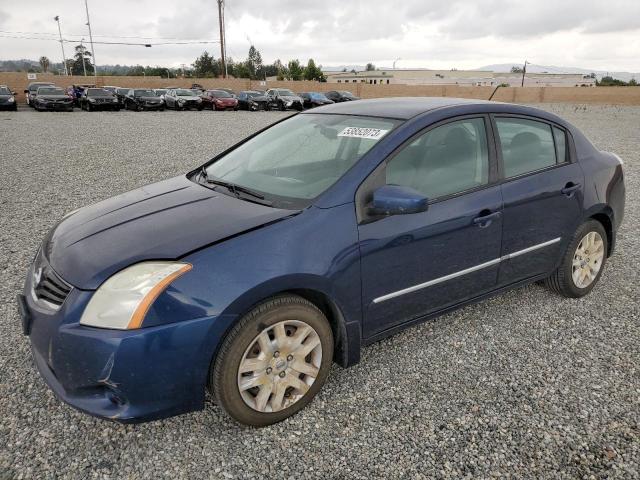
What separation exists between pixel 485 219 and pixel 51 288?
2.42 m

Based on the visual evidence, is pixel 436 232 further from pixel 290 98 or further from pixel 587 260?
pixel 290 98

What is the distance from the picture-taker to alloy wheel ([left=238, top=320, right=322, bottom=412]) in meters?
2.32

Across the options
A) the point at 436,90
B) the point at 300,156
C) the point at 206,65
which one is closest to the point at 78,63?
the point at 206,65

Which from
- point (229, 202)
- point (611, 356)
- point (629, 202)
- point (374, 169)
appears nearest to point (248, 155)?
point (229, 202)

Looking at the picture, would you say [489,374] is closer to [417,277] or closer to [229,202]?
[417,277]

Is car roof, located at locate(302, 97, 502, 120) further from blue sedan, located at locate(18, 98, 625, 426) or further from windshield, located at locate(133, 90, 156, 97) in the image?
windshield, located at locate(133, 90, 156, 97)

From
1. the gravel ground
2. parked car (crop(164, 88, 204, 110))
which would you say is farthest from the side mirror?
parked car (crop(164, 88, 204, 110))

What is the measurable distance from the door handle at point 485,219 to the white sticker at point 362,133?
2.55 ft

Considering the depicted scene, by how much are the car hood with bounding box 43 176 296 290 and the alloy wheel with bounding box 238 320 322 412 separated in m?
0.54

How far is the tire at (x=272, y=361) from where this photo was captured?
87.9 inches

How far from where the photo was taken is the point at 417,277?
2801 mm

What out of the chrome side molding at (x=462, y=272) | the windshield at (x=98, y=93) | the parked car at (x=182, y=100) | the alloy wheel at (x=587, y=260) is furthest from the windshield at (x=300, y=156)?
the parked car at (x=182, y=100)

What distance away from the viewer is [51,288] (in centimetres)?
234

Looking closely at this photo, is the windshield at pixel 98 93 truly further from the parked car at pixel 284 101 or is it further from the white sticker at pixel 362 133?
the white sticker at pixel 362 133
